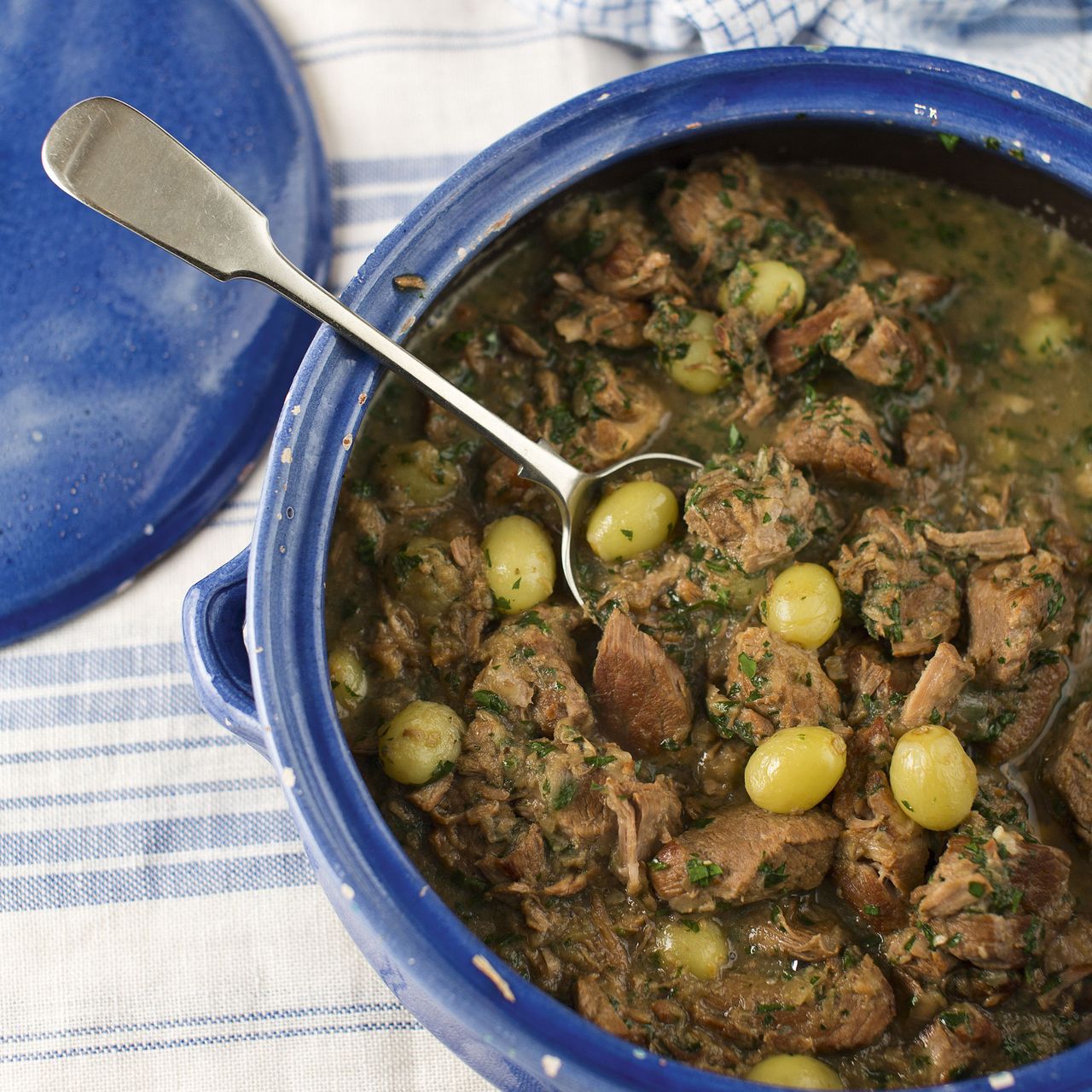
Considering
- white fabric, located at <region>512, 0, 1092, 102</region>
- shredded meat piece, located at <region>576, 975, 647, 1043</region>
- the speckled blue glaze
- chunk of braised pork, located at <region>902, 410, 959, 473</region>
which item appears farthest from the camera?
white fabric, located at <region>512, 0, 1092, 102</region>

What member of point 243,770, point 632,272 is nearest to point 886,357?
point 632,272

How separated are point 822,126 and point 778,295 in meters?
0.32

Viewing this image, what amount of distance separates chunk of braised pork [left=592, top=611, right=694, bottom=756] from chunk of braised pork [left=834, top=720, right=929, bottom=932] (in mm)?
301

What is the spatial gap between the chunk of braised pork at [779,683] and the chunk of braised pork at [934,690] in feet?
0.39

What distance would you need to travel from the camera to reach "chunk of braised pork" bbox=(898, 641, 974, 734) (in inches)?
78.5

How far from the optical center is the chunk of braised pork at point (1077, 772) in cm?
200

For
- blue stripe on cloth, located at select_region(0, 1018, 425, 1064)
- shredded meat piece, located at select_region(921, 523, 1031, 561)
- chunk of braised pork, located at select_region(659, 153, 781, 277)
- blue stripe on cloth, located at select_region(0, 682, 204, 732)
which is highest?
chunk of braised pork, located at select_region(659, 153, 781, 277)

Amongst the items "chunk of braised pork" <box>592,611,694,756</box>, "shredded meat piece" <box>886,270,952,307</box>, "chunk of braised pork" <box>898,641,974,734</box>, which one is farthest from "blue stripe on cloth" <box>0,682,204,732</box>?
"shredded meat piece" <box>886,270,952,307</box>

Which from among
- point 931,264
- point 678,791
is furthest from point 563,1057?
point 931,264

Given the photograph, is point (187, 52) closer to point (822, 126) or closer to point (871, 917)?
point (822, 126)

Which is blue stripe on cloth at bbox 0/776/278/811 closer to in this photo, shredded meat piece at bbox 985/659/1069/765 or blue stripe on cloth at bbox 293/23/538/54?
shredded meat piece at bbox 985/659/1069/765

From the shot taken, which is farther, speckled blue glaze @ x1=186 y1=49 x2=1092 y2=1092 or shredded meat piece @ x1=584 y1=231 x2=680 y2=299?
shredded meat piece @ x1=584 y1=231 x2=680 y2=299

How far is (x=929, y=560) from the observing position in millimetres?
2088

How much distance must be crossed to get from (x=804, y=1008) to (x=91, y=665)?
5.18ft
